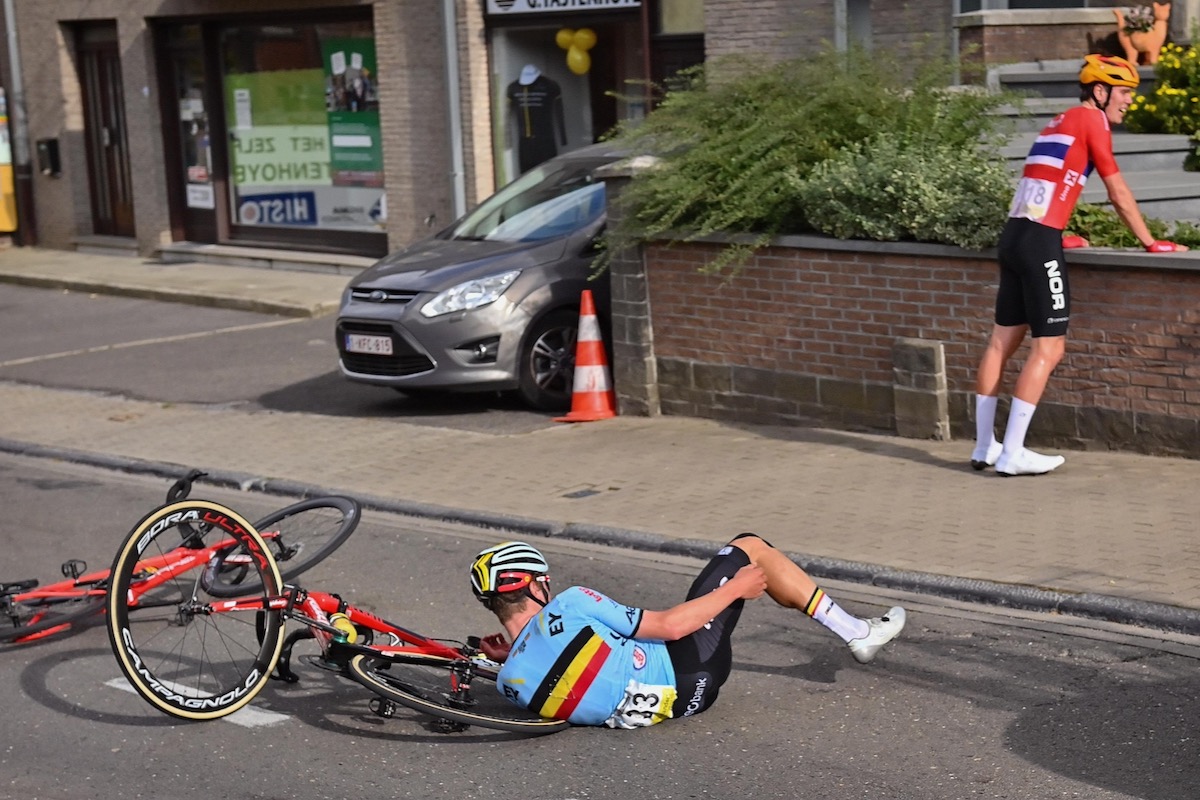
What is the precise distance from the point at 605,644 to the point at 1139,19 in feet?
34.0

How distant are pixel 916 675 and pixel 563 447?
15.1 feet

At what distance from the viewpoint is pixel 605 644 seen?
5613mm

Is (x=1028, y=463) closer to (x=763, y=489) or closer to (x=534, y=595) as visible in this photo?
(x=763, y=489)

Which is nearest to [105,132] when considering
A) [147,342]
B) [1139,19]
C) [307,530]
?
[147,342]

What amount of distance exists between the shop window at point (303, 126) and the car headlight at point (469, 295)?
828 cm

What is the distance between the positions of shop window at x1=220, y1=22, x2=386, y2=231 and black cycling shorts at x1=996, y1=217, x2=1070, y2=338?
12.0 m

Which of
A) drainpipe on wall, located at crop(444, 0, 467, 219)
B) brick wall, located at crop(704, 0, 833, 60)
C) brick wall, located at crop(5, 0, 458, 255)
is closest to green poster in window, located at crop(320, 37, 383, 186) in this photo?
brick wall, located at crop(5, 0, 458, 255)

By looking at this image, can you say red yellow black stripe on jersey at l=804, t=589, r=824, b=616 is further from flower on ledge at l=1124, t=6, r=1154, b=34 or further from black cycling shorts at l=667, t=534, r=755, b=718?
flower on ledge at l=1124, t=6, r=1154, b=34

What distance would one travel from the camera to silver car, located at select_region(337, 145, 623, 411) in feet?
37.6

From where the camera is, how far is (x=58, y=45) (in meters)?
23.5

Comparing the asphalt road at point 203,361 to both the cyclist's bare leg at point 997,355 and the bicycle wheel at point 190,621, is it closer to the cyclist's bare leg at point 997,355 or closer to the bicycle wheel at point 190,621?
the cyclist's bare leg at point 997,355

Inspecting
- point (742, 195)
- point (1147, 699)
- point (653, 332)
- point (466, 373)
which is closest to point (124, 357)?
point (466, 373)

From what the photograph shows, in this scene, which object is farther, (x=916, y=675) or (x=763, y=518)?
(x=763, y=518)

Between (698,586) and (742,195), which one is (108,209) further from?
(698,586)
